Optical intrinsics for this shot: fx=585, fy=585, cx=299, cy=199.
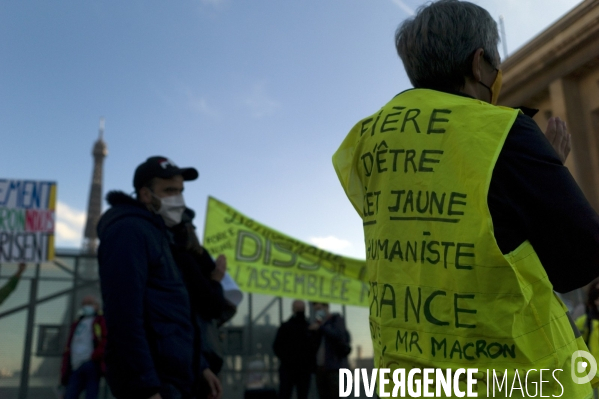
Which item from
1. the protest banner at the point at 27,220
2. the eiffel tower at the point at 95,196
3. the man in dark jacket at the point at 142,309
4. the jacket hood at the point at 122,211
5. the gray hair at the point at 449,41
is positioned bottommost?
the man in dark jacket at the point at 142,309

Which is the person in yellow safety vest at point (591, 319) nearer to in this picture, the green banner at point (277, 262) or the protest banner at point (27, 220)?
the green banner at point (277, 262)

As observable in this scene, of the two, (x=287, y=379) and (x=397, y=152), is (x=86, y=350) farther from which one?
(x=397, y=152)

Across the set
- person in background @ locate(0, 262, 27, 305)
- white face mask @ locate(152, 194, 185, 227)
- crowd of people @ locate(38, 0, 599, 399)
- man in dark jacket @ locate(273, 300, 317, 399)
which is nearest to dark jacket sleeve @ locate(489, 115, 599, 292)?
crowd of people @ locate(38, 0, 599, 399)

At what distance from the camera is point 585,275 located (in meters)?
1.34

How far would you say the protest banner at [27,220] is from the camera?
9.79m

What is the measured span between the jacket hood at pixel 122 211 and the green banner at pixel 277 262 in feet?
22.2

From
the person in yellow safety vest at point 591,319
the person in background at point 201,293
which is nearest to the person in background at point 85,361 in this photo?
the person in background at point 201,293

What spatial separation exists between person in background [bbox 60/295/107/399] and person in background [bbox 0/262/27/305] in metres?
2.76

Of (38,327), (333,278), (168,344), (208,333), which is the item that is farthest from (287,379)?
(168,344)

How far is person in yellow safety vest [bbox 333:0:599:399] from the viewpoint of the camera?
1277 mm

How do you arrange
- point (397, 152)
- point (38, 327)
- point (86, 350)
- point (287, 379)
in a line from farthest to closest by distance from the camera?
point (38, 327) < point (287, 379) < point (86, 350) < point (397, 152)

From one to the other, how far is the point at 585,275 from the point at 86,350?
7524mm

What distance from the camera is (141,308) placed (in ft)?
8.54

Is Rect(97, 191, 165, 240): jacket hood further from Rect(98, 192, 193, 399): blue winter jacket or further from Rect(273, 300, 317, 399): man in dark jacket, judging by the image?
Rect(273, 300, 317, 399): man in dark jacket
